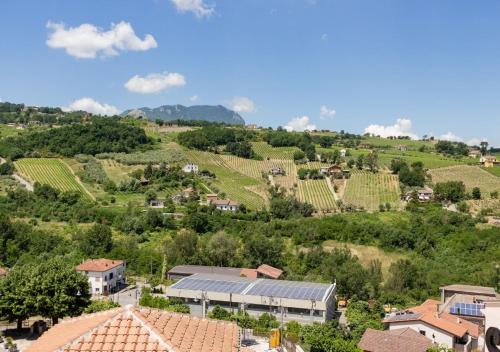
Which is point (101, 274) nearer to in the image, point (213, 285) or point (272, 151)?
point (213, 285)

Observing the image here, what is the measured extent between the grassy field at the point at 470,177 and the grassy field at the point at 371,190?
8.93m

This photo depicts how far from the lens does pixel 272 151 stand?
107000 millimetres

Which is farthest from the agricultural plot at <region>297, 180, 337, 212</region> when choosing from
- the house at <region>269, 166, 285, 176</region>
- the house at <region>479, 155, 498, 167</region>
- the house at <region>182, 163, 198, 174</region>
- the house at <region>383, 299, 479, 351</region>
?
the house at <region>383, 299, 479, 351</region>

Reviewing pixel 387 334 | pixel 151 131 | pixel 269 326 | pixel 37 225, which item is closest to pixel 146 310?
pixel 387 334

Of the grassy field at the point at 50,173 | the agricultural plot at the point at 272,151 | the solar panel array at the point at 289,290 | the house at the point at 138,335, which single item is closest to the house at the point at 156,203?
the grassy field at the point at 50,173

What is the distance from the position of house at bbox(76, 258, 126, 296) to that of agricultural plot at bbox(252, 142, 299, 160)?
6280 cm

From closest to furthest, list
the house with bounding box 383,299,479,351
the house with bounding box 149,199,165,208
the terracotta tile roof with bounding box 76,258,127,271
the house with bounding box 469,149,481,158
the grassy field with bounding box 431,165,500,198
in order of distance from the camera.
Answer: the house with bounding box 383,299,479,351
the terracotta tile roof with bounding box 76,258,127,271
the house with bounding box 149,199,165,208
the grassy field with bounding box 431,165,500,198
the house with bounding box 469,149,481,158

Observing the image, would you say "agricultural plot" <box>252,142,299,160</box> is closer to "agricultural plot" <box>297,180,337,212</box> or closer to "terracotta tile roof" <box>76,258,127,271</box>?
"agricultural plot" <box>297,180,337,212</box>

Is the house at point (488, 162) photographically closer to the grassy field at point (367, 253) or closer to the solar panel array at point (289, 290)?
the grassy field at point (367, 253)

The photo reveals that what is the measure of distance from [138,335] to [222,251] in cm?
3876

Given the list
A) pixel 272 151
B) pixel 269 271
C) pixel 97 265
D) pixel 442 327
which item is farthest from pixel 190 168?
pixel 442 327

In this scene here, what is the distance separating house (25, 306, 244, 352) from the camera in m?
8.50

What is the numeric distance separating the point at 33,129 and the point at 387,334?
10587 centimetres

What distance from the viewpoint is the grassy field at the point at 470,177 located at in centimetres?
7869
